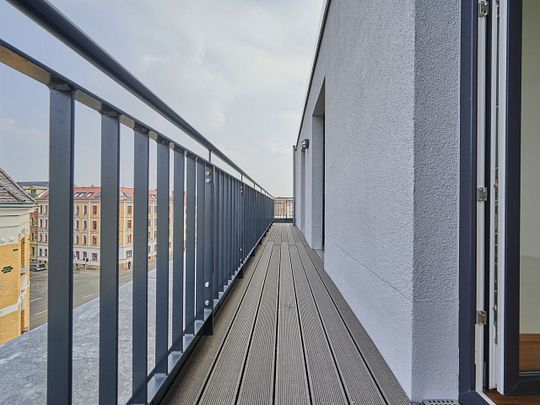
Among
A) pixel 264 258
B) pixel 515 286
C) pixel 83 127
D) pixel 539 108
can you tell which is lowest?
pixel 264 258

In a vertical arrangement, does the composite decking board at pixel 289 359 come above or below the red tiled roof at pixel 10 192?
below

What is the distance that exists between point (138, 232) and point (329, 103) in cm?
266

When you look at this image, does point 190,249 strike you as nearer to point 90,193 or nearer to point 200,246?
point 200,246

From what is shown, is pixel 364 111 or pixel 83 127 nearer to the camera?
pixel 83 127

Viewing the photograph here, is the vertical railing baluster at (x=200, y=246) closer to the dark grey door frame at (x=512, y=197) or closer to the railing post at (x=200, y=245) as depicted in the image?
the railing post at (x=200, y=245)

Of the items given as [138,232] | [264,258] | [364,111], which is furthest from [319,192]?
[138,232]

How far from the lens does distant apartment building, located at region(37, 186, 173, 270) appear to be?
59 centimetres

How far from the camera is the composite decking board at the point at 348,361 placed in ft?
3.87

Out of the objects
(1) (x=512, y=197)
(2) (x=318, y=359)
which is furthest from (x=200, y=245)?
(1) (x=512, y=197)

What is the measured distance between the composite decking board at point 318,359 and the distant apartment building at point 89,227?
0.80m

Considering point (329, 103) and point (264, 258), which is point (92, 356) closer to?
point (329, 103)

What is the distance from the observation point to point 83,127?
0.70 meters

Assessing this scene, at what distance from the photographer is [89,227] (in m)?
0.72

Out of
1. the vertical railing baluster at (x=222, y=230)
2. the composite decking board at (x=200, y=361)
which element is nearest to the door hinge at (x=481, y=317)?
the composite decking board at (x=200, y=361)
